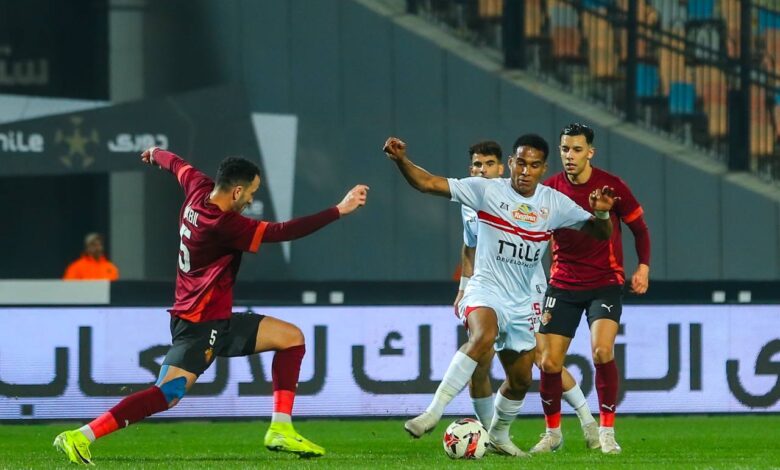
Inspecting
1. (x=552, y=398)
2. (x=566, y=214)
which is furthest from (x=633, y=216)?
(x=552, y=398)

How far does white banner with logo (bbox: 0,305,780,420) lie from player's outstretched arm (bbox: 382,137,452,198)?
3.95 meters

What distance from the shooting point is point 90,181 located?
18.5 metres

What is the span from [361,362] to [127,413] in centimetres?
420

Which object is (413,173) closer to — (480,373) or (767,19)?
(480,373)

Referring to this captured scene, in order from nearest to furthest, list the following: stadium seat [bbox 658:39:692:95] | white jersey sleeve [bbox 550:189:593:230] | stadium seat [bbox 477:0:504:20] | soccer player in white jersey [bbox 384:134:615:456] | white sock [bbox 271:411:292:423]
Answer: white sock [bbox 271:411:292:423]
soccer player in white jersey [bbox 384:134:615:456]
white jersey sleeve [bbox 550:189:593:230]
stadium seat [bbox 658:39:692:95]
stadium seat [bbox 477:0:504:20]

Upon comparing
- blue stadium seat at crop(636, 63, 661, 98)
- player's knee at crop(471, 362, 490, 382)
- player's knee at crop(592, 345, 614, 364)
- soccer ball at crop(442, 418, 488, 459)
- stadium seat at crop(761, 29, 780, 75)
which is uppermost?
stadium seat at crop(761, 29, 780, 75)

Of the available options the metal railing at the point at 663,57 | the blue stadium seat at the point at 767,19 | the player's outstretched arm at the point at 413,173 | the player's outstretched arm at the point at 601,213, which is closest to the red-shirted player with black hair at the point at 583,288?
the player's outstretched arm at the point at 601,213

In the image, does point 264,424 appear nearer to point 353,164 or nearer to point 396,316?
point 396,316

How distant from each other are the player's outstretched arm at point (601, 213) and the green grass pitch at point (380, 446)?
4.13ft

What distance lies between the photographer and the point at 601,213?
31.4ft

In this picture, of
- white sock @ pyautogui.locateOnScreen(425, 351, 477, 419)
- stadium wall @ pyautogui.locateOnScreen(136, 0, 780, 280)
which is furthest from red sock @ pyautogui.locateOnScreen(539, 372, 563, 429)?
stadium wall @ pyautogui.locateOnScreen(136, 0, 780, 280)

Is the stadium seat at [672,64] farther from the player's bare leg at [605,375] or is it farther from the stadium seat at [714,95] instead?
the player's bare leg at [605,375]

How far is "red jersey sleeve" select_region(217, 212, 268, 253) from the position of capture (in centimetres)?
915

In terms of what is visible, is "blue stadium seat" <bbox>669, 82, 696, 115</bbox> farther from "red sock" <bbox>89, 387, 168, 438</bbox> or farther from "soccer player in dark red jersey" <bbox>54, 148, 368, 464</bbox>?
"red sock" <bbox>89, 387, 168, 438</bbox>
